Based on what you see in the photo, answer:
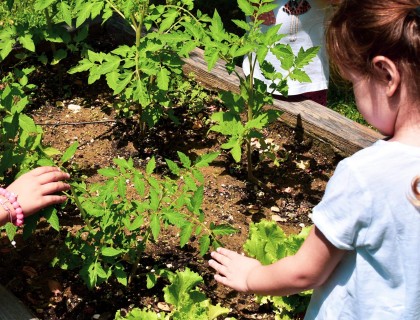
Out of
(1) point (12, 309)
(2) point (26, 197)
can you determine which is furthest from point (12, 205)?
(1) point (12, 309)

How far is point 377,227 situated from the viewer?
1.54 metres

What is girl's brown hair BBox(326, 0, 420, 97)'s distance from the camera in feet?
4.77

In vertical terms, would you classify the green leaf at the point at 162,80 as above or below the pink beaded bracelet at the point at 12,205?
below

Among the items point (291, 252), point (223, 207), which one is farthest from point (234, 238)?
point (291, 252)

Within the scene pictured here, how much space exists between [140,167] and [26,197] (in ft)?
4.71

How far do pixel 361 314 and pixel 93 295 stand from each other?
57.5 inches

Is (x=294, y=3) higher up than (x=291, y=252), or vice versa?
(x=294, y=3)

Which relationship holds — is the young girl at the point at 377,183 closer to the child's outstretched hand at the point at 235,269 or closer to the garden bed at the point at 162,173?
the child's outstretched hand at the point at 235,269

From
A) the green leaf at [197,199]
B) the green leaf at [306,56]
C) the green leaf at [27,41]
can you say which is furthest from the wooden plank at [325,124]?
the green leaf at [197,199]

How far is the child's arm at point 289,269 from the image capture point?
64.7 inches

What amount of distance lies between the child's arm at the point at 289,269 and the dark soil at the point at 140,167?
2.81 feet

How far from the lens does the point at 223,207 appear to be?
339cm

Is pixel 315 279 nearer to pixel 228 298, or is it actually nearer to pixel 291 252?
pixel 291 252

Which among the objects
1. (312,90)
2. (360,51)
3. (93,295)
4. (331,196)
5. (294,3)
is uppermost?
(360,51)
